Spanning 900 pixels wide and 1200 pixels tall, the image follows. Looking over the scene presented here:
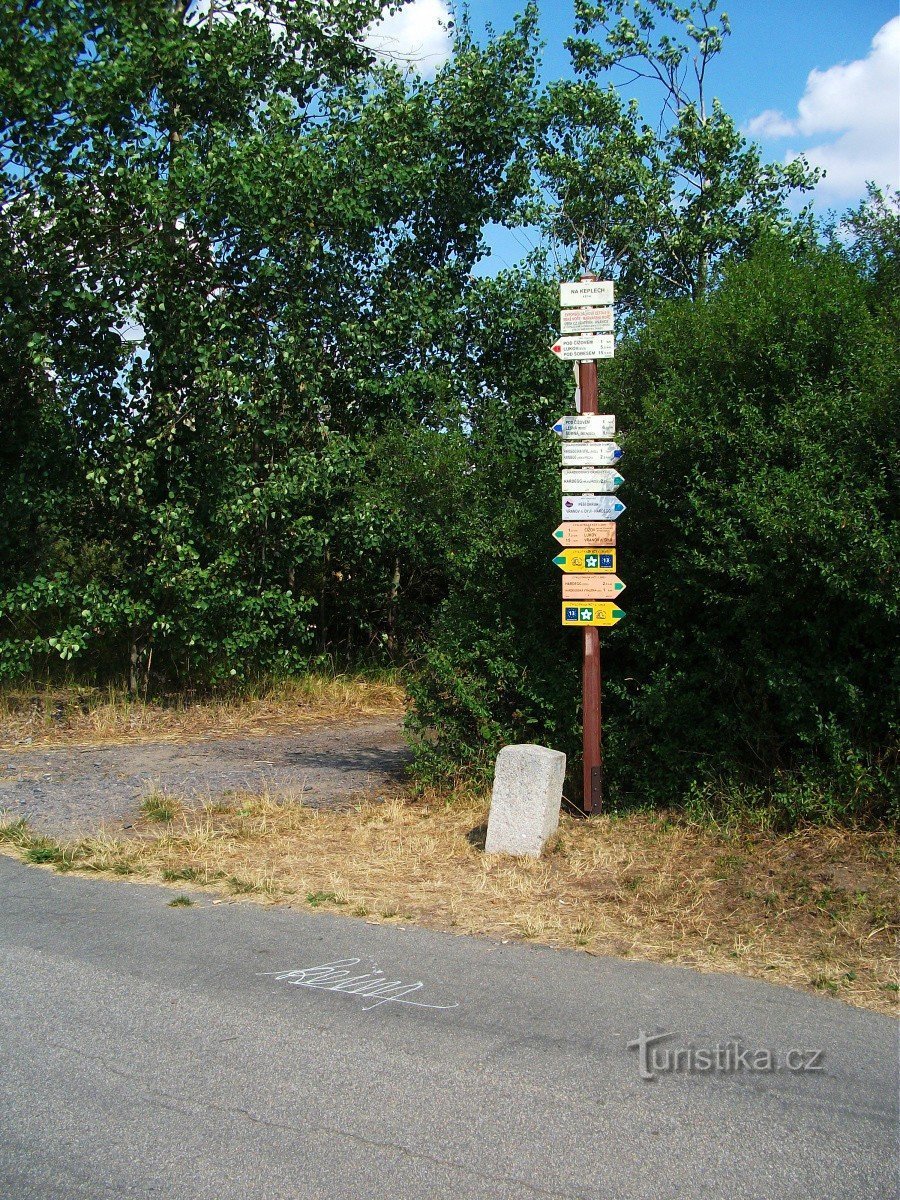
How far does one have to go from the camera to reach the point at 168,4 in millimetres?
13719

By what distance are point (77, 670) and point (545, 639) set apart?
28.0ft

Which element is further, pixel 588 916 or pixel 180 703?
pixel 180 703

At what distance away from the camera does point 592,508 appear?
27.1 feet

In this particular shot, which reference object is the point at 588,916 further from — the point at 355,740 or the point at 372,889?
the point at 355,740

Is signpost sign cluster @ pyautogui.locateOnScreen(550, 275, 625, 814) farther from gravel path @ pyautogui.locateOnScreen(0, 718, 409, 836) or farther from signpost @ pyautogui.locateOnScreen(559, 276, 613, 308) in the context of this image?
gravel path @ pyautogui.locateOnScreen(0, 718, 409, 836)

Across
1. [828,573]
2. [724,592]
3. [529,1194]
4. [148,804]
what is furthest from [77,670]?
[529,1194]

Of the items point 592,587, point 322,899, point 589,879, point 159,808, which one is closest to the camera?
point 322,899

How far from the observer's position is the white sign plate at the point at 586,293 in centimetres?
847

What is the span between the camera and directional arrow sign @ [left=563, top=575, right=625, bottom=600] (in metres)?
8.19

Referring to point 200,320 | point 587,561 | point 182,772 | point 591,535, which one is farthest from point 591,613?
point 200,320

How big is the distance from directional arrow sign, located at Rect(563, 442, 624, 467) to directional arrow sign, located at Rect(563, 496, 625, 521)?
26 centimetres

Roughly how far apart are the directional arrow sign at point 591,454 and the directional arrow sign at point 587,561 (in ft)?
2.11

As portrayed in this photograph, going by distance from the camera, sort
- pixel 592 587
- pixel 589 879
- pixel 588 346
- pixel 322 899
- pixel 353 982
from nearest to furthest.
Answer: pixel 353 982 < pixel 322 899 < pixel 589 879 < pixel 592 587 < pixel 588 346

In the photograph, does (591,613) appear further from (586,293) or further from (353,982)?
(353,982)
